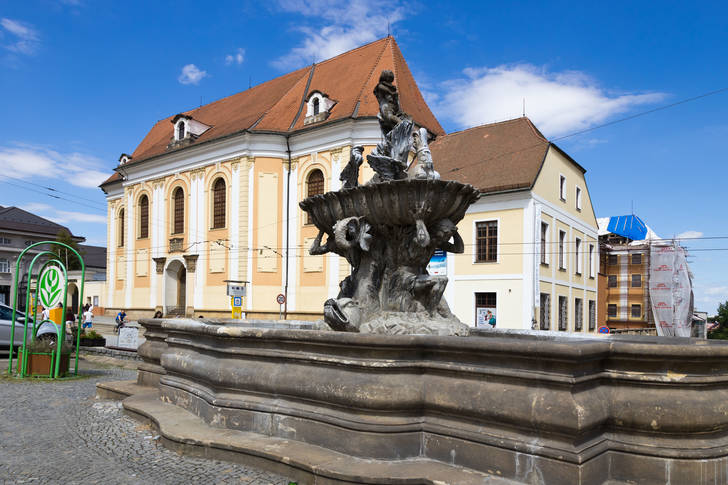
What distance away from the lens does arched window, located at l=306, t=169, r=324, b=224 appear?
30.6 meters

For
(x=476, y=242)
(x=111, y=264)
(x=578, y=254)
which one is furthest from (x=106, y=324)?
(x=578, y=254)

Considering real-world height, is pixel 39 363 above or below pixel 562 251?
below

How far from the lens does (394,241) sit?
5.91 m

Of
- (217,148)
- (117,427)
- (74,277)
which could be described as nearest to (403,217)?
(117,427)

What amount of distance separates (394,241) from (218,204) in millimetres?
28902

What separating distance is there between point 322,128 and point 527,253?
12.5 meters

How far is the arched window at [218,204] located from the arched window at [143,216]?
24.1 feet

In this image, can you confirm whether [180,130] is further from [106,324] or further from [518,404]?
[518,404]

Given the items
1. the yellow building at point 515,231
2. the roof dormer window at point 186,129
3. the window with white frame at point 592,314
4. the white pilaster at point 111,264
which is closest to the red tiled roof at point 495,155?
the yellow building at point 515,231

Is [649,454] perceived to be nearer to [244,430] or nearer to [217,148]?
[244,430]

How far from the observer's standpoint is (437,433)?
377 centimetres

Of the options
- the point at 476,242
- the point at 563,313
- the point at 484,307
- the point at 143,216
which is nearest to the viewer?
the point at 484,307

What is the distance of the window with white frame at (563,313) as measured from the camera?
92.1ft

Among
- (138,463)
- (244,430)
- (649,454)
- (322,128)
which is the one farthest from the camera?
(322,128)
